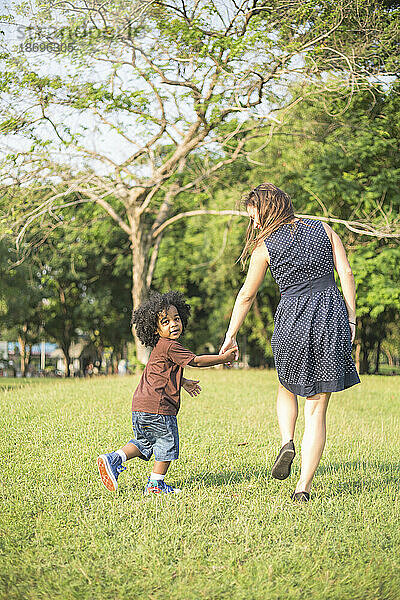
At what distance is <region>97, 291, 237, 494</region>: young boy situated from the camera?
4.68 metres

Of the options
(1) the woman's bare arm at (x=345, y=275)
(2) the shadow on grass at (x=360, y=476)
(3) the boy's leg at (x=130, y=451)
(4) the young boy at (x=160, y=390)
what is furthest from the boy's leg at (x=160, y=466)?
(1) the woman's bare arm at (x=345, y=275)

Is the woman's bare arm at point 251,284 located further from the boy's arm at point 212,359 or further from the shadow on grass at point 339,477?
the shadow on grass at point 339,477

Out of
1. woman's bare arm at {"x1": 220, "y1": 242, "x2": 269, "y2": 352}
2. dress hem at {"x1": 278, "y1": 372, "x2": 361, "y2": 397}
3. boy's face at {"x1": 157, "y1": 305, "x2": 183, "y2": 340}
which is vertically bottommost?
dress hem at {"x1": 278, "y1": 372, "x2": 361, "y2": 397}

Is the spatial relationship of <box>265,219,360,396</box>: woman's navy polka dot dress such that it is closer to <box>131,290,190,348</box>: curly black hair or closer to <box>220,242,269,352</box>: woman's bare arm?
<box>220,242,269,352</box>: woman's bare arm

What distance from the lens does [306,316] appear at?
180 inches

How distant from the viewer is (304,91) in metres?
13.8

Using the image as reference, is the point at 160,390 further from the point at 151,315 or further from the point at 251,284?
the point at 251,284

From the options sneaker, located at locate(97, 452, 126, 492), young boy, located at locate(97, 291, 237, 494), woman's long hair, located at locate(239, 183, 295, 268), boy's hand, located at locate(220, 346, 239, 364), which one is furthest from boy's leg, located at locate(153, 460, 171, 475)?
woman's long hair, located at locate(239, 183, 295, 268)

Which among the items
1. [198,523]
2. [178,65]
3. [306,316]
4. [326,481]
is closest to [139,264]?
[178,65]

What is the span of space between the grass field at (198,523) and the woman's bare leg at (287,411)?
0.46 meters

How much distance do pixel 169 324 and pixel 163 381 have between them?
43 centimetres

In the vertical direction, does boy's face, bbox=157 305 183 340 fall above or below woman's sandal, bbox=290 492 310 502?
above

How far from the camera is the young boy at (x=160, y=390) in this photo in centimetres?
468

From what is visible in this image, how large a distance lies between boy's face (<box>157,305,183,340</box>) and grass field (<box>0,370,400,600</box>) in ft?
3.71
